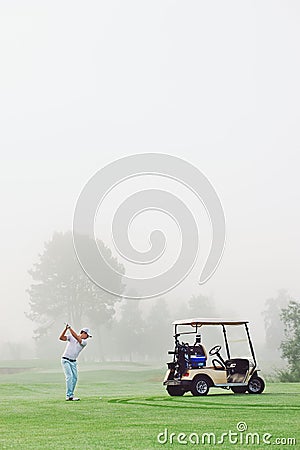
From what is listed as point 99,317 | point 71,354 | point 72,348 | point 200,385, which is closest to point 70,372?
point 71,354

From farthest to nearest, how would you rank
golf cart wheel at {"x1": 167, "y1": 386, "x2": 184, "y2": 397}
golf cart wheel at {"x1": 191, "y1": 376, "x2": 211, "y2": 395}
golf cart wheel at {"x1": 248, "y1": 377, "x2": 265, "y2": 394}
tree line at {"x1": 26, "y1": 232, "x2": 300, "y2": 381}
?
tree line at {"x1": 26, "y1": 232, "x2": 300, "y2": 381} → golf cart wheel at {"x1": 248, "y1": 377, "x2": 265, "y2": 394} → golf cart wheel at {"x1": 167, "y1": 386, "x2": 184, "y2": 397} → golf cart wheel at {"x1": 191, "y1": 376, "x2": 211, "y2": 395}

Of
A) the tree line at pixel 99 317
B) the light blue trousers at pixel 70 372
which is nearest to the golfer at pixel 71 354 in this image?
the light blue trousers at pixel 70 372

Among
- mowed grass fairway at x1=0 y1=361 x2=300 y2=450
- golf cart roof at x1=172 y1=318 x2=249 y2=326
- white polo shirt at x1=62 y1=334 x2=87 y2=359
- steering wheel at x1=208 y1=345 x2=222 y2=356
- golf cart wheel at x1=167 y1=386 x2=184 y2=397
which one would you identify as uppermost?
golf cart roof at x1=172 y1=318 x2=249 y2=326

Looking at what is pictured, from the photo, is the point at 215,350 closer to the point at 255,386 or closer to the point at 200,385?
the point at 200,385

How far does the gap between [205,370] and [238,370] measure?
1.13 m

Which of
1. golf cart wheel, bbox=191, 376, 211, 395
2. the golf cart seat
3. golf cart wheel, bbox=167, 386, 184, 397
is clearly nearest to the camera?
golf cart wheel, bbox=191, 376, 211, 395

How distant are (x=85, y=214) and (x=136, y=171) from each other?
18.8 ft

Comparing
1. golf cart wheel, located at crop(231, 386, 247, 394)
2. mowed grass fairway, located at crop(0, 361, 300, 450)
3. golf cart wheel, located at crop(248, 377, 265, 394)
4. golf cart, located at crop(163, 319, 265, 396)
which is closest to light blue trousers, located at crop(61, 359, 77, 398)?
mowed grass fairway, located at crop(0, 361, 300, 450)

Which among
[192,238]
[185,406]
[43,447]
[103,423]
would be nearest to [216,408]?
[185,406]

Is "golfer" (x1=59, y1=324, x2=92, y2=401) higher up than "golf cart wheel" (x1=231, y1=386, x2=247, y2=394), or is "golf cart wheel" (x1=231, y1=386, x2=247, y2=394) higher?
"golfer" (x1=59, y1=324, x2=92, y2=401)

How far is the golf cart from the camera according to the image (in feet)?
62.7

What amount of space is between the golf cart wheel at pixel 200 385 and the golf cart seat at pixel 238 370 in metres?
0.75

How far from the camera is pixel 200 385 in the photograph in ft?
62.8

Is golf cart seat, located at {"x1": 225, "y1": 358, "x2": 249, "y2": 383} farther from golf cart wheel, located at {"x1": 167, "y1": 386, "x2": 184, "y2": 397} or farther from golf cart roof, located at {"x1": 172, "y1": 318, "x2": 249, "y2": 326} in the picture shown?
golf cart wheel, located at {"x1": 167, "y1": 386, "x2": 184, "y2": 397}
